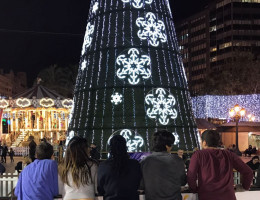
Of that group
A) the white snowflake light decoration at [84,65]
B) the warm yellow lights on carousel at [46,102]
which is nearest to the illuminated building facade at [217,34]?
the warm yellow lights on carousel at [46,102]

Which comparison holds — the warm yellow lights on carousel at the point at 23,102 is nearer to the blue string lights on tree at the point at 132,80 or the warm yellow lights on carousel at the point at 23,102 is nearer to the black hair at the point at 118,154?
the blue string lights on tree at the point at 132,80

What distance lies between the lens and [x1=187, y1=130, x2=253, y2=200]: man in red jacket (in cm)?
486

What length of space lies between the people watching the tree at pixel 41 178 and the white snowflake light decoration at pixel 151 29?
9.53 metres

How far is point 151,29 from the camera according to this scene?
46.8 feet

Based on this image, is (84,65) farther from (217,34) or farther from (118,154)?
(217,34)

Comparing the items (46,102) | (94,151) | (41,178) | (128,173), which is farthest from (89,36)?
(46,102)

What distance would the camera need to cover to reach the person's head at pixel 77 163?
4.80 meters

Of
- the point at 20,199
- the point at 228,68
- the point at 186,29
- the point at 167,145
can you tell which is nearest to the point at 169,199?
the point at 167,145

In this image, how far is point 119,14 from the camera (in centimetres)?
1445

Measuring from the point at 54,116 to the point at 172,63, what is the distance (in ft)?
90.9

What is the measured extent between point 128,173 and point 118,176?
12 cm

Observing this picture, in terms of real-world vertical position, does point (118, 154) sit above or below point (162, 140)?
below

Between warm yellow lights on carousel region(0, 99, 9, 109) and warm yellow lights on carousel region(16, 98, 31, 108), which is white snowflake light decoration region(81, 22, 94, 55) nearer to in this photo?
warm yellow lights on carousel region(16, 98, 31, 108)

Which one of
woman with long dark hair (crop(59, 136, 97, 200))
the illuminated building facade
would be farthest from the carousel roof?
the illuminated building facade
